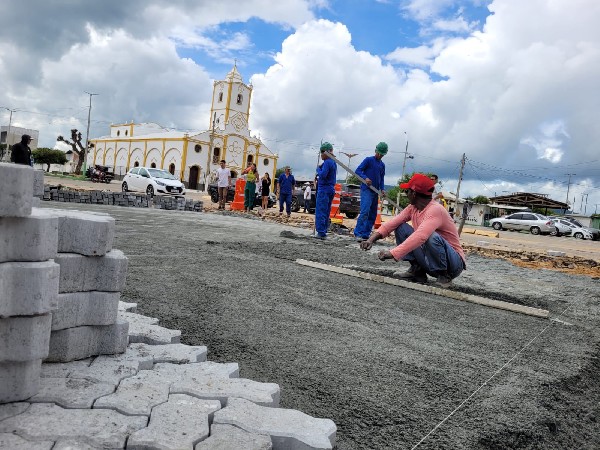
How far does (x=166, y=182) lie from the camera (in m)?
24.3

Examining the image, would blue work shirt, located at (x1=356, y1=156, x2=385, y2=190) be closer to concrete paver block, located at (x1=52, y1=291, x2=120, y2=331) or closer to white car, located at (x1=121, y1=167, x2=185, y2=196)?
concrete paver block, located at (x1=52, y1=291, x2=120, y2=331)

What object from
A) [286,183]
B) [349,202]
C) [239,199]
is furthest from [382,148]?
[349,202]

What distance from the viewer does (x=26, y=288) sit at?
5.72ft

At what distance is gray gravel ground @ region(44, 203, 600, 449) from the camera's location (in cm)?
218

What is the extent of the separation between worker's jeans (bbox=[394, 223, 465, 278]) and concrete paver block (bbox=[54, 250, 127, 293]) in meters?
3.51

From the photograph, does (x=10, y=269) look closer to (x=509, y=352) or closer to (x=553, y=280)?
(x=509, y=352)

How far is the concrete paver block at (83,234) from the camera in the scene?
208 cm

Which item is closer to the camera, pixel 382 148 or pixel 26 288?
pixel 26 288

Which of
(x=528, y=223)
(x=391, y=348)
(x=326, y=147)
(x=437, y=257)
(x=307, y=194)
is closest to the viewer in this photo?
(x=391, y=348)

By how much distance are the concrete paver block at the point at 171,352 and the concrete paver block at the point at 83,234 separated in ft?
1.81

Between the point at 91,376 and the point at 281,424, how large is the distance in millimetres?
814

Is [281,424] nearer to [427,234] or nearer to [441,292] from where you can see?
[427,234]

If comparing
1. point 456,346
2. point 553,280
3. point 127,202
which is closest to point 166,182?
point 127,202

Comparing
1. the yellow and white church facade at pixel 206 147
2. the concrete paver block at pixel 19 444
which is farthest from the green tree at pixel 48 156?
the concrete paver block at pixel 19 444
